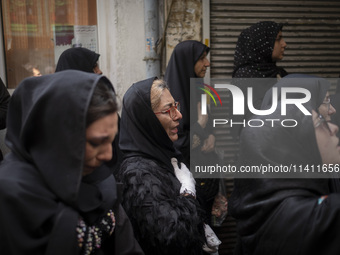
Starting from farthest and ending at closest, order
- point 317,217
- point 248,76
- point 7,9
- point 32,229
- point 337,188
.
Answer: point 7,9, point 248,76, point 337,188, point 317,217, point 32,229

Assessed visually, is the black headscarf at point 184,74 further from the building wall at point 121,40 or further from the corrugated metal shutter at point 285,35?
the building wall at point 121,40

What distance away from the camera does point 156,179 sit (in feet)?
6.49

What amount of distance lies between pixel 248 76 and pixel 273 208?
2152mm

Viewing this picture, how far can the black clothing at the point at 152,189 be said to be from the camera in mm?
1842

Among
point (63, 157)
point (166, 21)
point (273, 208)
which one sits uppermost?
point (166, 21)

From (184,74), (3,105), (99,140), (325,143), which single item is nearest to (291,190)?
(325,143)

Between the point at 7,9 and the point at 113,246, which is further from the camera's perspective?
the point at 7,9

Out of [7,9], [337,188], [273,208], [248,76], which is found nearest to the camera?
[273,208]

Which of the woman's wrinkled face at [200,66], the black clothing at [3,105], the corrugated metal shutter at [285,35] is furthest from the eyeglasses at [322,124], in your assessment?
the black clothing at [3,105]

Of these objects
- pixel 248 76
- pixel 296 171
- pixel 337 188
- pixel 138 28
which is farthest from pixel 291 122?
pixel 138 28

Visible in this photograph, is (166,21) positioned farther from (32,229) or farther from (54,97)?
(32,229)

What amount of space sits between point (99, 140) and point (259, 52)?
2.65 m

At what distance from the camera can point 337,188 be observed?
1.83 meters

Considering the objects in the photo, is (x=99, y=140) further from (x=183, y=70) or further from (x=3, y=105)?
(x=3, y=105)
